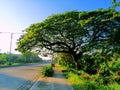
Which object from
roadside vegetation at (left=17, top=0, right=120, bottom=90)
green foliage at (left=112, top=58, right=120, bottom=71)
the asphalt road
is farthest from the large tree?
green foliage at (left=112, top=58, right=120, bottom=71)

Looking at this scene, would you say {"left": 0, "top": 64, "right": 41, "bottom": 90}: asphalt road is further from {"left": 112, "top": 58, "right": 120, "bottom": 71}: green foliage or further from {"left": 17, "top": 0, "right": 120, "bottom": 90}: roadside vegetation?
{"left": 112, "top": 58, "right": 120, "bottom": 71}: green foliage

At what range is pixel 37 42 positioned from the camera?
1256 inches

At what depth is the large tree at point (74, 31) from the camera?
1096 inches

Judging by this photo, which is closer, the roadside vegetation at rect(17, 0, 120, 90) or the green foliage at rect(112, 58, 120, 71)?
the green foliage at rect(112, 58, 120, 71)

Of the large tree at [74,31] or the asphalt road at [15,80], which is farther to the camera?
the large tree at [74,31]

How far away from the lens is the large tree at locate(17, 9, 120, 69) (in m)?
27.8

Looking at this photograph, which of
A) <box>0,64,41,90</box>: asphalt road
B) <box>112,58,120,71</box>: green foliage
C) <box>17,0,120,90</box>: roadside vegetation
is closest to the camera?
<box>0,64,41,90</box>: asphalt road

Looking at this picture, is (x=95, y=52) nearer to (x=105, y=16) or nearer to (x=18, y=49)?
(x=105, y=16)

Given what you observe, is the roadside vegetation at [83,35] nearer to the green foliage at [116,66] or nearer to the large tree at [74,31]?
the large tree at [74,31]

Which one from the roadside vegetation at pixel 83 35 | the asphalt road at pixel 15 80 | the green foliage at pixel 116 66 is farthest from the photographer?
the roadside vegetation at pixel 83 35

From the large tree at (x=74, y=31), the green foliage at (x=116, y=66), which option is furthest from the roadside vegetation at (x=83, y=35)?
the green foliage at (x=116, y=66)

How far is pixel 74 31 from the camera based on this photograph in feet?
93.5

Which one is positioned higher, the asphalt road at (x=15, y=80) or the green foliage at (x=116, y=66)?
the green foliage at (x=116, y=66)

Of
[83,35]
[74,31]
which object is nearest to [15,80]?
[74,31]
